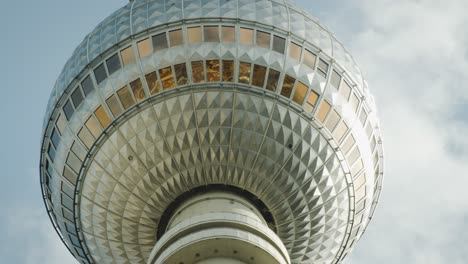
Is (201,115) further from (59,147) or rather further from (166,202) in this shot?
(59,147)

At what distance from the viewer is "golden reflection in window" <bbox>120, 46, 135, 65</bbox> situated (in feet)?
101

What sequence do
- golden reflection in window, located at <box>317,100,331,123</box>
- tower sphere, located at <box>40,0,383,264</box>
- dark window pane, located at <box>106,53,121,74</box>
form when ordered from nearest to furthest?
1. tower sphere, located at <box>40,0,383,264</box>
2. dark window pane, located at <box>106,53,121,74</box>
3. golden reflection in window, located at <box>317,100,331,123</box>

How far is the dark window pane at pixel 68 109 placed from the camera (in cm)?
3185

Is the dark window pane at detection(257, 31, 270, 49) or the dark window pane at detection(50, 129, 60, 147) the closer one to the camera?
the dark window pane at detection(257, 31, 270, 49)

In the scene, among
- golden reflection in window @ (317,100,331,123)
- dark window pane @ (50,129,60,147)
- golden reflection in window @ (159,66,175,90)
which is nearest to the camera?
golden reflection in window @ (159,66,175,90)

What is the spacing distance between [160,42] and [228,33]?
9.05 feet

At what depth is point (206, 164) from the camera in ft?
100

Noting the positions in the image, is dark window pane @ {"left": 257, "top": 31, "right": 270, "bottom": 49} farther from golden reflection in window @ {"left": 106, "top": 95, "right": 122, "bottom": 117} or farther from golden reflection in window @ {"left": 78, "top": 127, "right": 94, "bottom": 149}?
golden reflection in window @ {"left": 78, "top": 127, "right": 94, "bottom": 149}

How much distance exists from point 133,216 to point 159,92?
542cm

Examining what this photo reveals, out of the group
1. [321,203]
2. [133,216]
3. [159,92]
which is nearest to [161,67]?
[159,92]

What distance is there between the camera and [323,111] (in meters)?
31.3

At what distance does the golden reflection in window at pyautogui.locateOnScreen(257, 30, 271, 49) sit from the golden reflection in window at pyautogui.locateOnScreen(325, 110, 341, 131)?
3.82m

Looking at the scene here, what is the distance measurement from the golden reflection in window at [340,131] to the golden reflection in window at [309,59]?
2.66 meters

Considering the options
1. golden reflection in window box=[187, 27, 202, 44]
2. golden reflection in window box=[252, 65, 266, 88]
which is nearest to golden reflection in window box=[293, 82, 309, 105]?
golden reflection in window box=[252, 65, 266, 88]
